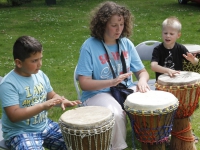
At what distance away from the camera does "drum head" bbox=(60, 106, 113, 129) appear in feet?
9.36

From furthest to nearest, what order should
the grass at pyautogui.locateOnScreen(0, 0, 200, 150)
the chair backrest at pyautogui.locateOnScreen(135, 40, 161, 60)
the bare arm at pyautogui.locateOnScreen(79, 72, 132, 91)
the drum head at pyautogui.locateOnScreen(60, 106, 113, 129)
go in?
the grass at pyautogui.locateOnScreen(0, 0, 200, 150) < the chair backrest at pyautogui.locateOnScreen(135, 40, 161, 60) < the bare arm at pyautogui.locateOnScreen(79, 72, 132, 91) < the drum head at pyautogui.locateOnScreen(60, 106, 113, 129)

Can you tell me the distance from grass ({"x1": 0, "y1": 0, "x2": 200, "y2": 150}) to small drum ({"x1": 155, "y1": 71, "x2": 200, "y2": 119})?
2.82 ft

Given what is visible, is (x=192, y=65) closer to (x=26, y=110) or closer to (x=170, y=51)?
(x=170, y=51)

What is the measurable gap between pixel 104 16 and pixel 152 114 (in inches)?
48.1

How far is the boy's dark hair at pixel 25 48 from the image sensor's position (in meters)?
3.01

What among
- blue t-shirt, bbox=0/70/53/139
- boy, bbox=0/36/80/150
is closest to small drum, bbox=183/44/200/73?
boy, bbox=0/36/80/150

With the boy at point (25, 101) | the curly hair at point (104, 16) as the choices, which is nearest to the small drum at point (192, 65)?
the curly hair at point (104, 16)

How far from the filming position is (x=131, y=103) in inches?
125

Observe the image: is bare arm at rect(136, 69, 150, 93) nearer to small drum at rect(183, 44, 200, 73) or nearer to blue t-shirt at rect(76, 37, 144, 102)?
blue t-shirt at rect(76, 37, 144, 102)

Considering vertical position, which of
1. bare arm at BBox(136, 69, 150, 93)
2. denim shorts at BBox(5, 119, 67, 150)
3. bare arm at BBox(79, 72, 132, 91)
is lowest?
denim shorts at BBox(5, 119, 67, 150)

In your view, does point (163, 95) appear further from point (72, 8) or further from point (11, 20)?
point (72, 8)

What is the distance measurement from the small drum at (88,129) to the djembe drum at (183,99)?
858 mm

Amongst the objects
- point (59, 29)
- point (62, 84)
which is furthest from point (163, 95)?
point (59, 29)

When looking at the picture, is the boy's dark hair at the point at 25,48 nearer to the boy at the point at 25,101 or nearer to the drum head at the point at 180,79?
the boy at the point at 25,101
